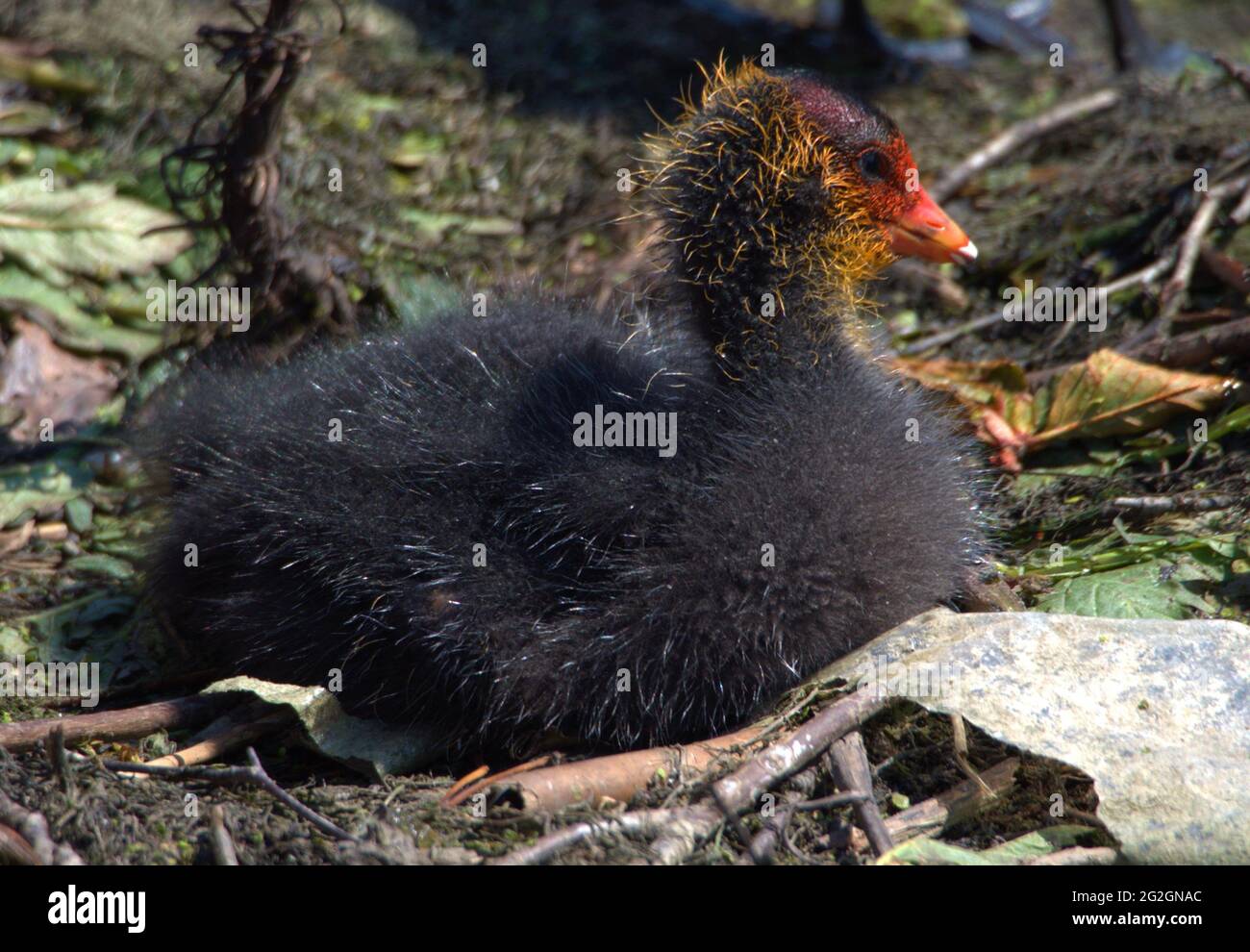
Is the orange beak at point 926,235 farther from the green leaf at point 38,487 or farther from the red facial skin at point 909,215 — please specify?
the green leaf at point 38,487

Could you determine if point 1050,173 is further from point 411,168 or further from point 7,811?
point 7,811

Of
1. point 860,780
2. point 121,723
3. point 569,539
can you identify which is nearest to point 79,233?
point 121,723

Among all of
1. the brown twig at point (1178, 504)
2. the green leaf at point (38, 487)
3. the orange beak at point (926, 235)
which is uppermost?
the orange beak at point (926, 235)

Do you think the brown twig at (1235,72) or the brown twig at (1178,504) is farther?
the brown twig at (1235,72)

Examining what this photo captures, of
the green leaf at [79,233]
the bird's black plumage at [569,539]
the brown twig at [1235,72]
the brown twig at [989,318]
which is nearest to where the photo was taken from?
the bird's black plumage at [569,539]

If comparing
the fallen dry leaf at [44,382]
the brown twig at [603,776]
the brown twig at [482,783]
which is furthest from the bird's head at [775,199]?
the fallen dry leaf at [44,382]

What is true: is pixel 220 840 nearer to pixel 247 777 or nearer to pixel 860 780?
pixel 247 777

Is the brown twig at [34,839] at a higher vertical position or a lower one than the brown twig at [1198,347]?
lower

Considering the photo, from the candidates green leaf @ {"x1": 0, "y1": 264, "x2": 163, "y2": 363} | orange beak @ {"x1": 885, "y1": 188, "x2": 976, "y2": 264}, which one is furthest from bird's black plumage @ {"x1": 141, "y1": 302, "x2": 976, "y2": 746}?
green leaf @ {"x1": 0, "y1": 264, "x2": 163, "y2": 363}
